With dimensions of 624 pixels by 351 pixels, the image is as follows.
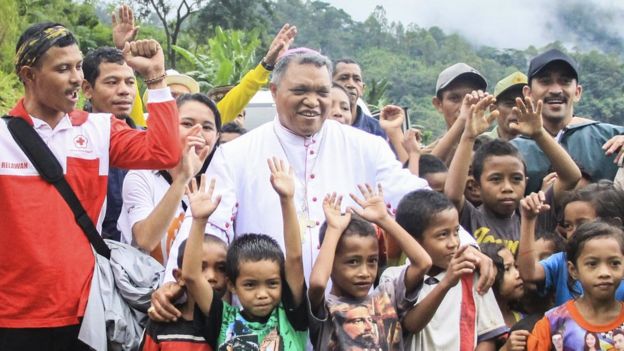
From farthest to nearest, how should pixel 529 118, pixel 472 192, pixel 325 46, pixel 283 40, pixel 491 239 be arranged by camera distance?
pixel 325 46, pixel 283 40, pixel 472 192, pixel 529 118, pixel 491 239

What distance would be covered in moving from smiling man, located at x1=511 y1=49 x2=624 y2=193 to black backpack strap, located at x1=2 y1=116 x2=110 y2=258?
9.60ft

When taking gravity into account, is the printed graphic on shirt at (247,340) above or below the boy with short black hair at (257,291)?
below

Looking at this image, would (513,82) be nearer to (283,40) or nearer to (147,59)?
(283,40)

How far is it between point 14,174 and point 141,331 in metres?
0.97

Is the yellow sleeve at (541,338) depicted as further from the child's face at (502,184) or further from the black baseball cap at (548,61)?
the black baseball cap at (548,61)

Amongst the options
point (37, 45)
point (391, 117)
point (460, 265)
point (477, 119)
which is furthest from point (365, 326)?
point (391, 117)

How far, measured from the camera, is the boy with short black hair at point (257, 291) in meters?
4.06

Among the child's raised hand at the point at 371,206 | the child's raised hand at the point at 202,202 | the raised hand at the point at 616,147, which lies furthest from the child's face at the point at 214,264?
the raised hand at the point at 616,147

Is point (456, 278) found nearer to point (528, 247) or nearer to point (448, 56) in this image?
point (528, 247)

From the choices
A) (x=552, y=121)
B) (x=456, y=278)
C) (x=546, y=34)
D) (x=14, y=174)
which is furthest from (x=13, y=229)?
(x=546, y=34)

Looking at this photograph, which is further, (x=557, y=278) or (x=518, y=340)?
(x=557, y=278)

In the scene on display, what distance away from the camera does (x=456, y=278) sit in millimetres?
4047

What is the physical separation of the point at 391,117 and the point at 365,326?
92.7 inches

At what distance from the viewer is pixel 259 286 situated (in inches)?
162
